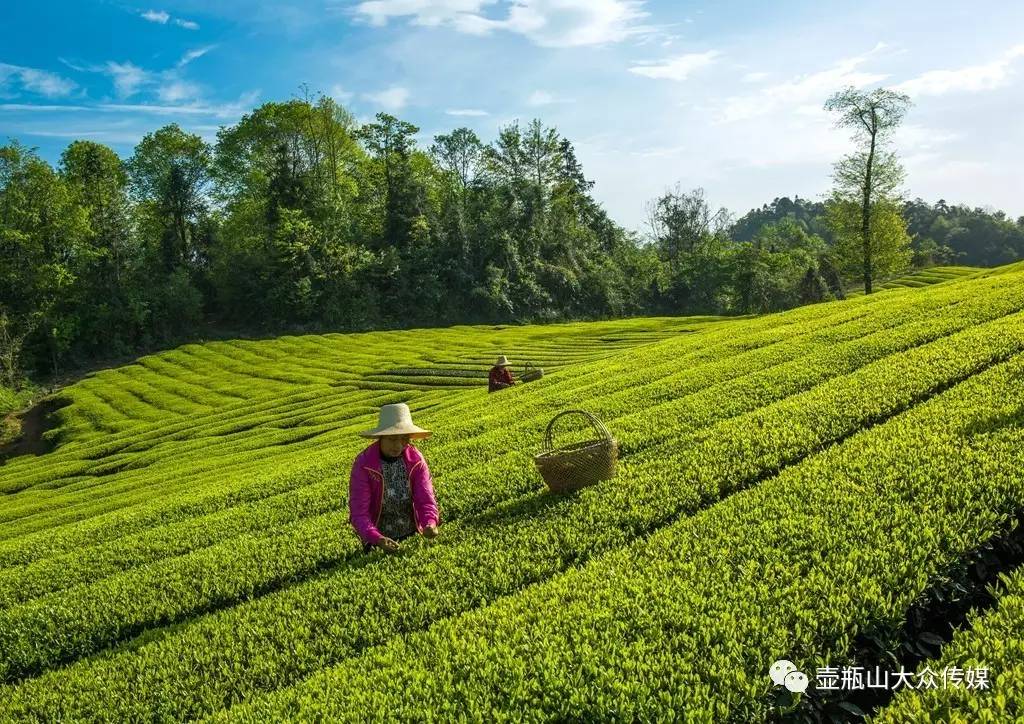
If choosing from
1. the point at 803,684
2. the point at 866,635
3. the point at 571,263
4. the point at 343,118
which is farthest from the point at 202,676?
the point at 343,118

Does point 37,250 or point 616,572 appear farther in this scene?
point 37,250

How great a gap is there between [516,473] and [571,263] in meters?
72.6

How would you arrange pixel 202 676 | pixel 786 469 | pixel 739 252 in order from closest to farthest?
1. pixel 202 676
2. pixel 786 469
3. pixel 739 252

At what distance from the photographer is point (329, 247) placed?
225 feet

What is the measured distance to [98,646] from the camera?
8727 mm

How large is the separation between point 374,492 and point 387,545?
2.32ft

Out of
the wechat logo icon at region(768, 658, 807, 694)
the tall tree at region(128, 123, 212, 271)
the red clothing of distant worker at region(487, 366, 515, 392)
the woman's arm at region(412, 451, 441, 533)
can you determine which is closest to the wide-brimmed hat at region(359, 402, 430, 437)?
the woman's arm at region(412, 451, 441, 533)

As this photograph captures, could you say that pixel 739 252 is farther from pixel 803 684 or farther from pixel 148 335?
pixel 803 684

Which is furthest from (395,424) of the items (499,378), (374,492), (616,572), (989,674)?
(499,378)

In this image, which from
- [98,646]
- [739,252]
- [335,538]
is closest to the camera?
[98,646]

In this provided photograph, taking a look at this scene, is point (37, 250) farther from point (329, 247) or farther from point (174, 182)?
point (329, 247)

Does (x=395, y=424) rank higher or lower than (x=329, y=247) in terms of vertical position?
lower

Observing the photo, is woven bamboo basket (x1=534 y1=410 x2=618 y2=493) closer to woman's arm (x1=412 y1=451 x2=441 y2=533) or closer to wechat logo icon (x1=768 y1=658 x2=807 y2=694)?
woman's arm (x1=412 y1=451 x2=441 y2=533)

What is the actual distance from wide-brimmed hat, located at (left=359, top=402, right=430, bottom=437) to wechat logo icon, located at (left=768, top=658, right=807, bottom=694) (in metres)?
4.77
